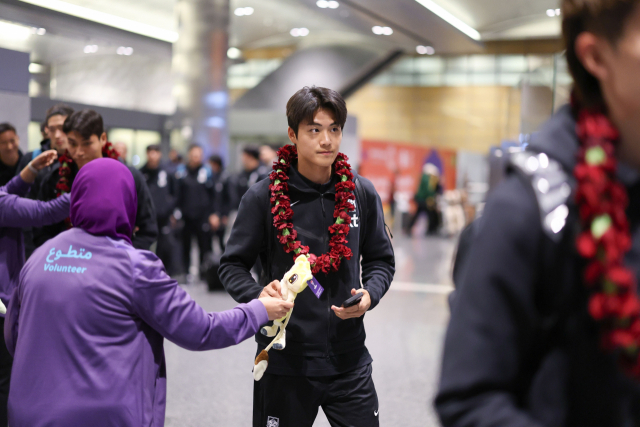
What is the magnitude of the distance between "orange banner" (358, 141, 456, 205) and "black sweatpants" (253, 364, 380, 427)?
13872 mm

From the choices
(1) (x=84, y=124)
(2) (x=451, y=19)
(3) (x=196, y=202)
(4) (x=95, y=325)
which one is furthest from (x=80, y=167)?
(2) (x=451, y=19)

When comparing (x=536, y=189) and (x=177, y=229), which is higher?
(x=536, y=189)

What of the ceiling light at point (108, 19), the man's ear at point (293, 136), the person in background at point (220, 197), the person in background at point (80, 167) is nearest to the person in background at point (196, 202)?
the person in background at point (220, 197)

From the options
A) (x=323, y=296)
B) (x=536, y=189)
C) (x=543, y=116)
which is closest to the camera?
(x=536, y=189)

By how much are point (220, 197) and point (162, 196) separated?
1.11 metres

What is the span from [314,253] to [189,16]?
11.7 metres

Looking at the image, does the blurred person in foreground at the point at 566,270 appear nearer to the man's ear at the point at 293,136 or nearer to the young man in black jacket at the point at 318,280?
the young man in black jacket at the point at 318,280

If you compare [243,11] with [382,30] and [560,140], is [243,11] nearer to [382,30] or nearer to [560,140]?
[382,30]

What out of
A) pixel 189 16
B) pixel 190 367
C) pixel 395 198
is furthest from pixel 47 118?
pixel 395 198

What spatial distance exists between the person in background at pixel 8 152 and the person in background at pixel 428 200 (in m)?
12.7

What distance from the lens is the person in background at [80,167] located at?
338 cm

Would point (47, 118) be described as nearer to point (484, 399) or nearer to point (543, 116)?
point (484, 399)

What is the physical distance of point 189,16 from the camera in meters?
12.8

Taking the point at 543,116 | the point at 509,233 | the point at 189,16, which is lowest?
the point at 509,233
